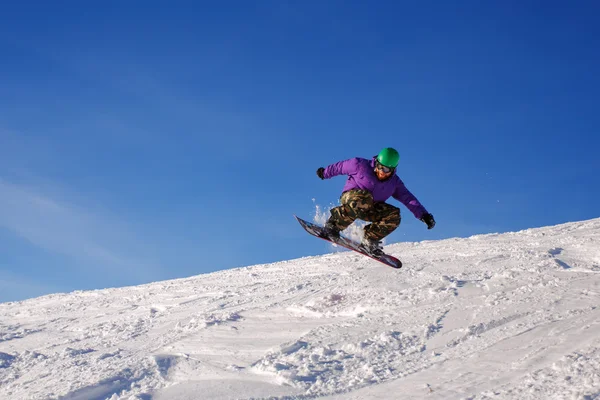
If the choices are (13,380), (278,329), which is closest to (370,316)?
(278,329)

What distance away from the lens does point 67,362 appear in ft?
22.1

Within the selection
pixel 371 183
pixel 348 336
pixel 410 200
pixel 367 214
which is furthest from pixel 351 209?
pixel 348 336

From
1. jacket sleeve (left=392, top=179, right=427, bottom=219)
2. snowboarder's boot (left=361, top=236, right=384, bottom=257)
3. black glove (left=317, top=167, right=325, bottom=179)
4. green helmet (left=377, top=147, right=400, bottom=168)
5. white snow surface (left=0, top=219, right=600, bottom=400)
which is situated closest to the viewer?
white snow surface (left=0, top=219, right=600, bottom=400)

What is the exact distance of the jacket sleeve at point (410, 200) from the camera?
7.88m

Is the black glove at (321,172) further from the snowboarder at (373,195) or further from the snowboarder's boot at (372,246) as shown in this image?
the snowboarder's boot at (372,246)

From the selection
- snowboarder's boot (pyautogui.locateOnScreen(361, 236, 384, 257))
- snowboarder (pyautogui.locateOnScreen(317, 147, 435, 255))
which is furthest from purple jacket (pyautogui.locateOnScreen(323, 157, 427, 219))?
snowboarder's boot (pyautogui.locateOnScreen(361, 236, 384, 257))

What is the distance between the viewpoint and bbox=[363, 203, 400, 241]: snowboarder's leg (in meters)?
7.91

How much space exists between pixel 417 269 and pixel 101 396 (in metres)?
5.82

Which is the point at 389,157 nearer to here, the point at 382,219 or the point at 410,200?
the point at 410,200

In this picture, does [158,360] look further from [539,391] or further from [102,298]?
[102,298]

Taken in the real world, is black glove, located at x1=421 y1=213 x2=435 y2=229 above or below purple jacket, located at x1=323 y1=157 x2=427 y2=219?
below

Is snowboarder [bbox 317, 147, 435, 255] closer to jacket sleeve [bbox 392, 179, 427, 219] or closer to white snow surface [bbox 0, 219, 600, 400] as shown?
jacket sleeve [bbox 392, 179, 427, 219]

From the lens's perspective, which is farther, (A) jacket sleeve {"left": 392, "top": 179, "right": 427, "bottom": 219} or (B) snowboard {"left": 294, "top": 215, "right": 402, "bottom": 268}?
(B) snowboard {"left": 294, "top": 215, "right": 402, "bottom": 268}

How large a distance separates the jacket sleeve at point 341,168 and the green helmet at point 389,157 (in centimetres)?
46
